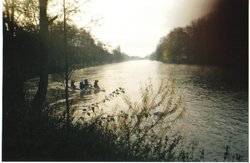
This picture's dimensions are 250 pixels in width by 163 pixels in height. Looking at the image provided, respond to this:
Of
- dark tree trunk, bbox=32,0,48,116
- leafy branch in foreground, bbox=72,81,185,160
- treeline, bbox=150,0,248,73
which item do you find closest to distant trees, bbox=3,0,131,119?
dark tree trunk, bbox=32,0,48,116

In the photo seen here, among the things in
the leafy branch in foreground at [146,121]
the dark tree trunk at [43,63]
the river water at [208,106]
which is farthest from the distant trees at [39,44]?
the river water at [208,106]

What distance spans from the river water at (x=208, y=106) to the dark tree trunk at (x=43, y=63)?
3.51 feet

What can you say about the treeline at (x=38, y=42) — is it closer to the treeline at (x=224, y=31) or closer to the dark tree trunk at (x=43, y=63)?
the dark tree trunk at (x=43, y=63)

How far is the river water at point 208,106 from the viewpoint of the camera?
6.55 m

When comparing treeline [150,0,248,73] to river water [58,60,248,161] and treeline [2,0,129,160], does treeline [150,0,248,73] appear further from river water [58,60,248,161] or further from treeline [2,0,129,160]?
treeline [2,0,129,160]

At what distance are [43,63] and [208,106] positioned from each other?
5.31 m

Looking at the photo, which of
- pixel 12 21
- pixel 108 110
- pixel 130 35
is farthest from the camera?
pixel 108 110

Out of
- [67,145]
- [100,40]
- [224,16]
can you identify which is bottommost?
[67,145]

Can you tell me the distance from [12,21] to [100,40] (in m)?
1.52

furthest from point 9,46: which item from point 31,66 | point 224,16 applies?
point 224,16

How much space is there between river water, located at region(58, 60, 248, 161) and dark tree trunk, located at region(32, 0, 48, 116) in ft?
3.51

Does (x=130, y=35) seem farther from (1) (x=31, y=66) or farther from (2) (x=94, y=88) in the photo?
(2) (x=94, y=88)

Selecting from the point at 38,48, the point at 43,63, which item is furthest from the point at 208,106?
the point at 38,48

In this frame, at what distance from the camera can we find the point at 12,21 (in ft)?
17.8
